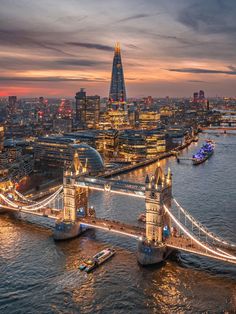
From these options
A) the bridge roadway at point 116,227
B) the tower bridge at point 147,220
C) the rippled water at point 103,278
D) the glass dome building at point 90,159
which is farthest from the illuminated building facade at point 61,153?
the bridge roadway at point 116,227

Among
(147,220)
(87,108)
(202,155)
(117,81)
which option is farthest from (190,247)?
(87,108)

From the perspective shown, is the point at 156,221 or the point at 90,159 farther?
the point at 90,159

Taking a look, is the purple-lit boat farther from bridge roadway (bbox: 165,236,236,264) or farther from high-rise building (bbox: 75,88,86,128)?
high-rise building (bbox: 75,88,86,128)

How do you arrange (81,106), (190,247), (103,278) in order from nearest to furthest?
(103,278) → (190,247) → (81,106)

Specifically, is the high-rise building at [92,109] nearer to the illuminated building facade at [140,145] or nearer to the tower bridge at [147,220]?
the illuminated building facade at [140,145]

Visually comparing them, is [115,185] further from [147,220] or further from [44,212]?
[44,212]

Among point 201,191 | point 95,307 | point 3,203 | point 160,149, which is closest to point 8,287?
point 95,307

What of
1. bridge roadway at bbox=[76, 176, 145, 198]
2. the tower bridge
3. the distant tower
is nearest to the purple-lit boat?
the tower bridge
